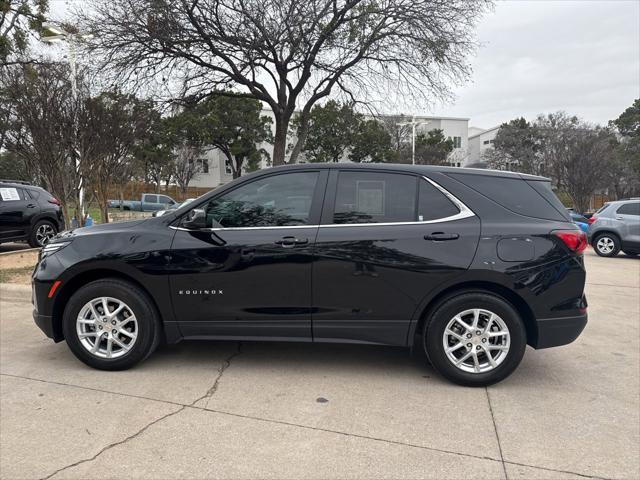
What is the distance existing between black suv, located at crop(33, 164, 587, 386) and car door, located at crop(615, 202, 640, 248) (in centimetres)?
1057

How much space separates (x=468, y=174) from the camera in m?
3.79

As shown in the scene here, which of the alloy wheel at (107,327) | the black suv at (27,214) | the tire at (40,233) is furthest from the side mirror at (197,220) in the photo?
the tire at (40,233)

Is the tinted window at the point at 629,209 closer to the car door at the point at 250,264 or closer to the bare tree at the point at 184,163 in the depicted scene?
the car door at the point at 250,264

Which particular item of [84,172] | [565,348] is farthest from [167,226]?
[84,172]

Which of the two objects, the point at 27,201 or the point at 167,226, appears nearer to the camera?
the point at 167,226

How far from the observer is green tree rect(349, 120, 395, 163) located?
40188mm

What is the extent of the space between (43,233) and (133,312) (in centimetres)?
799

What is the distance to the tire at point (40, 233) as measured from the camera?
9.99 m

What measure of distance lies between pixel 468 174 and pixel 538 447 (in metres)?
2.09

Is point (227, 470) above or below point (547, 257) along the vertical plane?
below

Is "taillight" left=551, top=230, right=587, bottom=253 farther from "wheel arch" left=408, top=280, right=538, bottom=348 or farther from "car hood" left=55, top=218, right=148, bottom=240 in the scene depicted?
"car hood" left=55, top=218, right=148, bottom=240

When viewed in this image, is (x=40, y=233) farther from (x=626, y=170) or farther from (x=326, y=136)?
(x=626, y=170)

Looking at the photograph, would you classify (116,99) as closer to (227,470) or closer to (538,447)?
(227,470)

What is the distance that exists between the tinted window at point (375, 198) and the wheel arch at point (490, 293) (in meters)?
0.66
